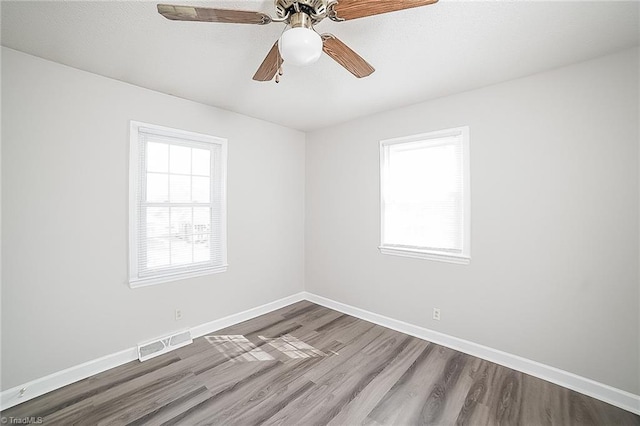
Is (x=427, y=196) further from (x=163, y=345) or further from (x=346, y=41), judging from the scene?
(x=163, y=345)

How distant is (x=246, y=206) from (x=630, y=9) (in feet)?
11.7

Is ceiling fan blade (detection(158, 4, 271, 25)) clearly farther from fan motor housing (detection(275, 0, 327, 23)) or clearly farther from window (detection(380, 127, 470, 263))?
window (detection(380, 127, 470, 263))

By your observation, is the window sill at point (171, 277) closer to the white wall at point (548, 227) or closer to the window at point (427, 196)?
the window at point (427, 196)

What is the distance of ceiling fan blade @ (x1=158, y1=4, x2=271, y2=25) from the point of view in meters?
1.24

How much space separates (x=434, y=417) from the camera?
190cm

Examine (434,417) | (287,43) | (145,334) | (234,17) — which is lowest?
(434,417)

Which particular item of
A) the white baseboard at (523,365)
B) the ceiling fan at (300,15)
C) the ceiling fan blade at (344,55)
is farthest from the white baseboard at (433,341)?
the ceiling fan at (300,15)

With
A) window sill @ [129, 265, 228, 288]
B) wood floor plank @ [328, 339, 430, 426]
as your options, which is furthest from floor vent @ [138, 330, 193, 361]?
wood floor plank @ [328, 339, 430, 426]

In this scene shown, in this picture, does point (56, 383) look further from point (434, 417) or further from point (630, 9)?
point (630, 9)

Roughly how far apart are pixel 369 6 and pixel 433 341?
304 centimetres

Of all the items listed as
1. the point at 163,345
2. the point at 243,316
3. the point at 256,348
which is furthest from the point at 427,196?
the point at 163,345

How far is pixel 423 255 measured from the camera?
299 cm

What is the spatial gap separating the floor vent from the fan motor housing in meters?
3.02

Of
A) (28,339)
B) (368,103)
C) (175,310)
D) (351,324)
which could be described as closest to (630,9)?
(368,103)
